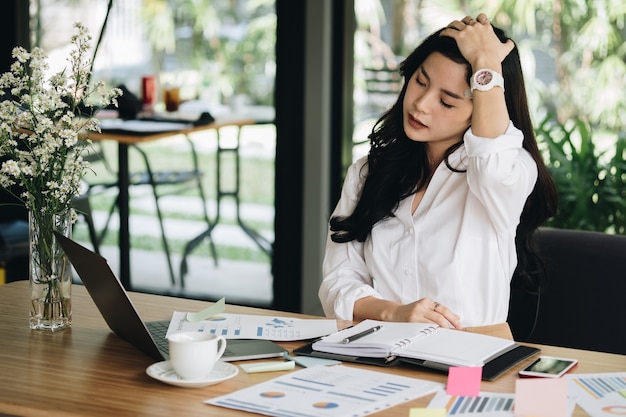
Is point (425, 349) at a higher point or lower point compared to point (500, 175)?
lower

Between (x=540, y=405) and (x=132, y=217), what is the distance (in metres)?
3.54

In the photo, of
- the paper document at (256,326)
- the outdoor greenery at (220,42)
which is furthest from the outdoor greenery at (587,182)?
the paper document at (256,326)

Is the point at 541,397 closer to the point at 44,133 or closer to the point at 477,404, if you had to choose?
the point at 477,404

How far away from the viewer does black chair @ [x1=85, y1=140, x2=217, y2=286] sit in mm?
4621

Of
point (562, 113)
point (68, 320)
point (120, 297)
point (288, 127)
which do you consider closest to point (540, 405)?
point (120, 297)

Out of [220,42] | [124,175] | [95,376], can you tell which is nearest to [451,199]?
[95,376]

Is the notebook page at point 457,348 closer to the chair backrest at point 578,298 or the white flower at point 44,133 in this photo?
the chair backrest at point 578,298

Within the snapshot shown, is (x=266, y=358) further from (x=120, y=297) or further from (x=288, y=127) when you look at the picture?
(x=288, y=127)

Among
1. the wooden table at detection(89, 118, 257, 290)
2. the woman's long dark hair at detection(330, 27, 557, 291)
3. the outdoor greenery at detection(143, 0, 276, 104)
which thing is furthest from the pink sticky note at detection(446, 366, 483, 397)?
the outdoor greenery at detection(143, 0, 276, 104)

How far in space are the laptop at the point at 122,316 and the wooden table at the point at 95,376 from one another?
0.03 m

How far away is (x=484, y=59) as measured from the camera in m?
2.08

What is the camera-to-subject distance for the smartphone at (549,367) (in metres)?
1.59

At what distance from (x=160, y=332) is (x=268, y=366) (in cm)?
→ 29

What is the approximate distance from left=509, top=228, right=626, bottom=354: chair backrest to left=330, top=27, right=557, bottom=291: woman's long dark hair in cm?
5
